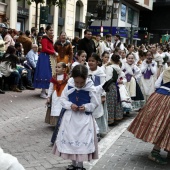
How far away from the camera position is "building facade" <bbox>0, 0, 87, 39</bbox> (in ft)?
65.9

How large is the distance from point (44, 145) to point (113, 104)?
2163mm

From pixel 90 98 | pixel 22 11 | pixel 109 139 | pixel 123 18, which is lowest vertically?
pixel 109 139

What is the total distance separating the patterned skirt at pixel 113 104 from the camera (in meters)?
7.36

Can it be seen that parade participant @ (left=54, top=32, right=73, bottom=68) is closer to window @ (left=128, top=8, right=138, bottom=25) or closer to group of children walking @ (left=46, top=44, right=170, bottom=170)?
group of children walking @ (left=46, top=44, right=170, bottom=170)

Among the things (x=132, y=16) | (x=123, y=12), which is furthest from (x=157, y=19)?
(x=123, y=12)

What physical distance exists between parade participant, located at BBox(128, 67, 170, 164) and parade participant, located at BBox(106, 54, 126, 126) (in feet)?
6.92

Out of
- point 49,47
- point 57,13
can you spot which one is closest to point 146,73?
point 49,47

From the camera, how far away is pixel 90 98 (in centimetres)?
457

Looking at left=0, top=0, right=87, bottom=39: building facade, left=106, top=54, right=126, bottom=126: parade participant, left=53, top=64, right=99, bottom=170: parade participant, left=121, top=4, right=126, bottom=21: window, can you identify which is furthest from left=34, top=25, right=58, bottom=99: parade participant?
left=121, top=4, right=126, bottom=21: window

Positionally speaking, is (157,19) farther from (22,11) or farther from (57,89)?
(57,89)

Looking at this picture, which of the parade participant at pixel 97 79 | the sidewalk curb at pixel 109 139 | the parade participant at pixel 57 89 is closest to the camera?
the sidewalk curb at pixel 109 139

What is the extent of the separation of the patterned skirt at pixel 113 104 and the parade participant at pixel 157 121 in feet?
7.19

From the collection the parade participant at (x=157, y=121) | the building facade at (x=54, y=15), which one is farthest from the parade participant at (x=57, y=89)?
the building facade at (x=54, y=15)

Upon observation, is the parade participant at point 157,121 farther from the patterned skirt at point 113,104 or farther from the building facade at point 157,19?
the building facade at point 157,19
